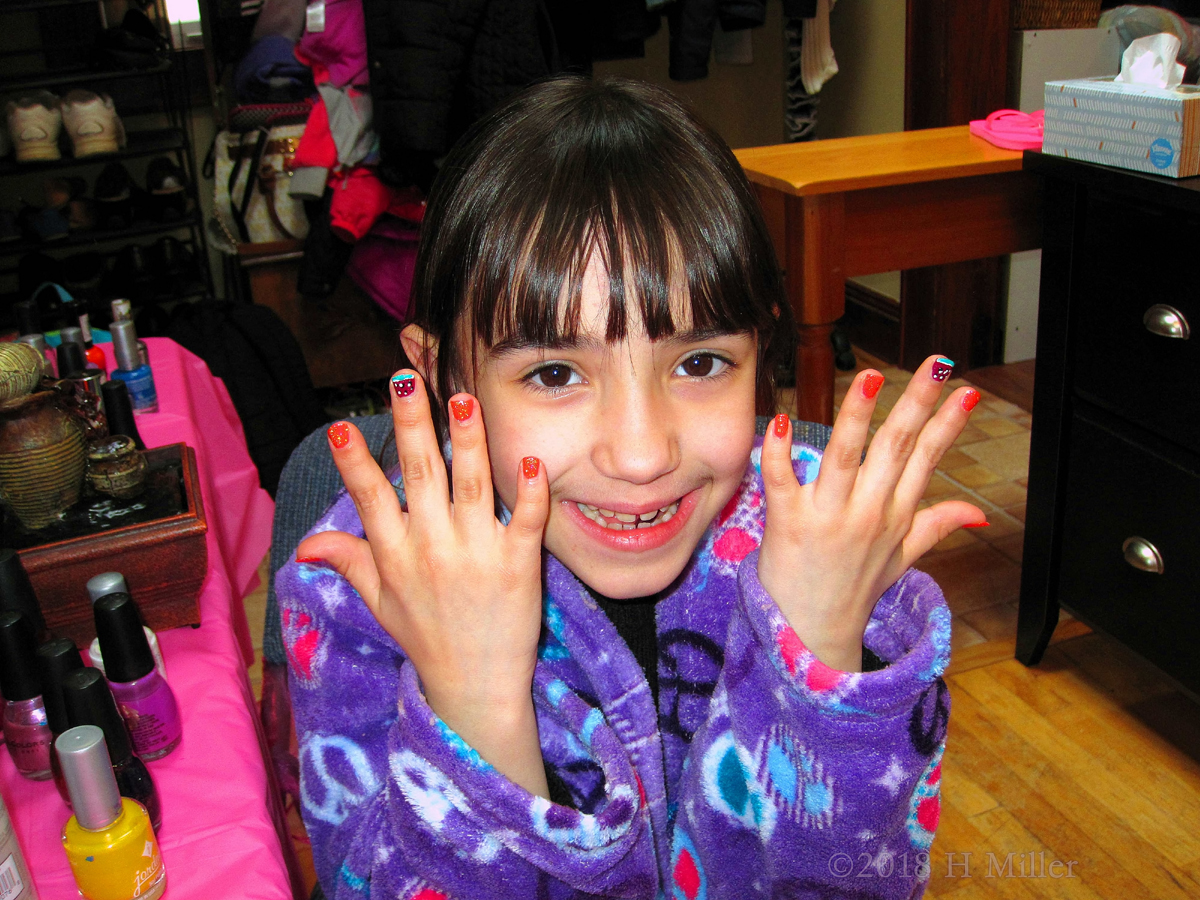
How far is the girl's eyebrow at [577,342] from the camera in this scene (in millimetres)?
680

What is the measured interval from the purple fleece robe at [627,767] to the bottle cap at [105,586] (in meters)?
0.12

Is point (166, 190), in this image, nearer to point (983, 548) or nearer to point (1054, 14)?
point (983, 548)

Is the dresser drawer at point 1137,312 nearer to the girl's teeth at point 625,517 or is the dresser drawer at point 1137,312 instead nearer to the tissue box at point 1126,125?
the tissue box at point 1126,125

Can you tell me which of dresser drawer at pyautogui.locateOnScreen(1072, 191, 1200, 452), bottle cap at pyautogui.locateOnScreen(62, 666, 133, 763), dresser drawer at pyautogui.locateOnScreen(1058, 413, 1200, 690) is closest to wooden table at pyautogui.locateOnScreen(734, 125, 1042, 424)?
dresser drawer at pyautogui.locateOnScreen(1072, 191, 1200, 452)

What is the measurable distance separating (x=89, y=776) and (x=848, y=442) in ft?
1.71

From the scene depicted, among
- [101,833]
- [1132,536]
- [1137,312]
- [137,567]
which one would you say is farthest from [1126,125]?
[101,833]

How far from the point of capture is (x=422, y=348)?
812 mm

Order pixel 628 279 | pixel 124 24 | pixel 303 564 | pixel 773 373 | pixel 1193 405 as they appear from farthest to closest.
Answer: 1. pixel 124 24
2. pixel 1193 405
3. pixel 773 373
4. pixel 303 564
5. pixel 628 279

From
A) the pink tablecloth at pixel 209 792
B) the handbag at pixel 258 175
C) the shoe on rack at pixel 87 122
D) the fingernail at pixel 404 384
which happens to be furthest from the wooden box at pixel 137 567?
the shoe on rack at pixel 87 122

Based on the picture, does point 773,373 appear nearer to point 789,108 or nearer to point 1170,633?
point 1170,633

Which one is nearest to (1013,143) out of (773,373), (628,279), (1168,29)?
(1168,29)

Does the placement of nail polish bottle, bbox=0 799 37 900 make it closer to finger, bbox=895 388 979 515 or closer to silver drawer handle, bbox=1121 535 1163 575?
finger, bbox=895 388 979 515

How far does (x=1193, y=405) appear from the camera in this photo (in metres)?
1.36

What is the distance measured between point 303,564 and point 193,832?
200mm
